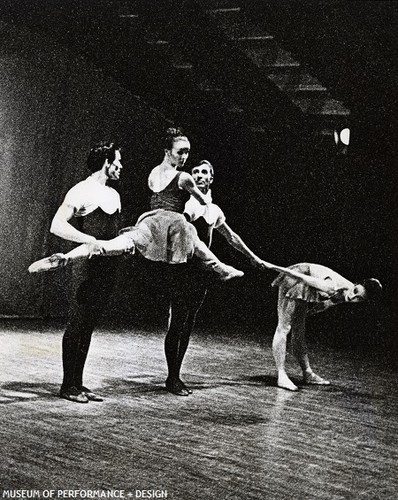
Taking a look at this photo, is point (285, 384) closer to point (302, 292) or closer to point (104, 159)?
point (302, 292)

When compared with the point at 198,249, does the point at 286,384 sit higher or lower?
lower

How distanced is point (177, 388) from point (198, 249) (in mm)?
774

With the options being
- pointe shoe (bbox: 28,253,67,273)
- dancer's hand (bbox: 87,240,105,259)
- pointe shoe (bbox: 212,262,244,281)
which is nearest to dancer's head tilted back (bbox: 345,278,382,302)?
pointe shoe (bbox: 212,262,244,281)

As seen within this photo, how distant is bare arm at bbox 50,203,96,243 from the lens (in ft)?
11.1

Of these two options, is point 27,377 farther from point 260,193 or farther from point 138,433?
point 260,193

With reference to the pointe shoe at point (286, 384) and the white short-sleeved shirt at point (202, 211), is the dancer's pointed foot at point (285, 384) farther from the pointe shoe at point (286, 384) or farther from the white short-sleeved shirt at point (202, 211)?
the white short-sleeved shirt at point (202, 211)

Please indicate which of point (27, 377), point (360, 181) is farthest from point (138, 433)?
point (360, 181)

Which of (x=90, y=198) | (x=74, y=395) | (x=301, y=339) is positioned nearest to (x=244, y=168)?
(x=301, y=339)

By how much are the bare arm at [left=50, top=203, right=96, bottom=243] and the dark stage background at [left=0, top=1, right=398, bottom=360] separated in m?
1.77

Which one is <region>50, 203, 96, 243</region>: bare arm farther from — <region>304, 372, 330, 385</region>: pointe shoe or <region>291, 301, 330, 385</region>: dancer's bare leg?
<region>304, 372, 330, 385</region>: pointe shoe

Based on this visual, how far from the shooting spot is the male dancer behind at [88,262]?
11.5 feet

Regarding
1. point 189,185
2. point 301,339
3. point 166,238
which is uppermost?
point 189,185

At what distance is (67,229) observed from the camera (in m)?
3.41

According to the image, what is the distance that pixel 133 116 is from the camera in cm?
845
